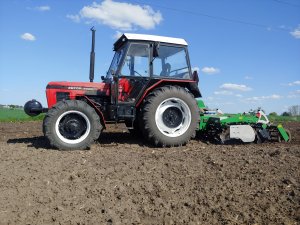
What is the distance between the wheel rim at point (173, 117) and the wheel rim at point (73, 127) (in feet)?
4.76

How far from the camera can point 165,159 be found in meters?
5.83

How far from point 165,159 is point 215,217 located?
73.3 inches

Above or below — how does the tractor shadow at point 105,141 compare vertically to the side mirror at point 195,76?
below

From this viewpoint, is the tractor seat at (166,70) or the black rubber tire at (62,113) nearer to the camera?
the black rubber tire at (62,113)

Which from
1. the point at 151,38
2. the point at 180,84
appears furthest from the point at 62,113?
the point at 180,84

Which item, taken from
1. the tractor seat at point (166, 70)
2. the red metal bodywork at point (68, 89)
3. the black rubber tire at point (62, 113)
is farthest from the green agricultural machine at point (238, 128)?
the red metal bodywork at point (68, 89)

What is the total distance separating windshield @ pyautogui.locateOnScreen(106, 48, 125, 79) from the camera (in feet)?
25.0

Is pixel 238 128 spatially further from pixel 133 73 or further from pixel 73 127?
pixel 73 127

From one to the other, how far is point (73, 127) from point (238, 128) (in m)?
3.48

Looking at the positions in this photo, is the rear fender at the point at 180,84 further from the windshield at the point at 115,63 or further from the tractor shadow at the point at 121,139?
the tractor shadow at the point at 121,139

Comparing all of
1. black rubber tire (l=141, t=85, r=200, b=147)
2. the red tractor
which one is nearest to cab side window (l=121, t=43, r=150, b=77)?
the red tractor

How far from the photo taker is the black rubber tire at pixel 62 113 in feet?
22.3

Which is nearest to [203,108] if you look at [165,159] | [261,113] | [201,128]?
[201,128]

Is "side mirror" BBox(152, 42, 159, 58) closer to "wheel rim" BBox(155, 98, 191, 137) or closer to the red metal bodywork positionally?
"wheel rim" BBox(155, 98, 191, 137)
